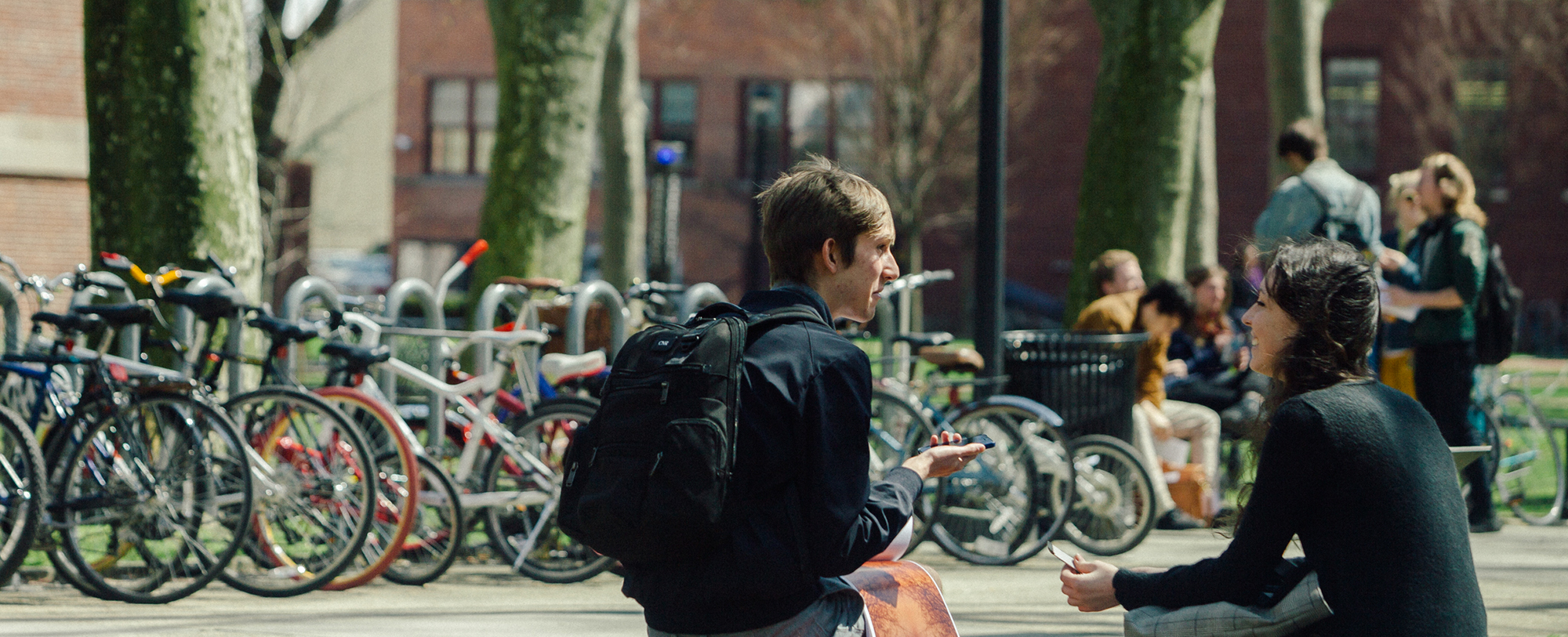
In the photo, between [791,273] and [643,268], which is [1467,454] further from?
[643,268]

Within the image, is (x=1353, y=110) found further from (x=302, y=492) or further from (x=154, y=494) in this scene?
(x=154, y=494)

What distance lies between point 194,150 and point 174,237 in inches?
15.2

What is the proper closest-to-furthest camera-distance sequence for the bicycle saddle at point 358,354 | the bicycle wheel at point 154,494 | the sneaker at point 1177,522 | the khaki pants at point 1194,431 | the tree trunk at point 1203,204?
the bicycle wheel at point 154,494, the bicycle saddle at point 358,354, the khaki pants at point 1194,431, the sneaker at point 1177,522, the tree trunk at point 1203,204

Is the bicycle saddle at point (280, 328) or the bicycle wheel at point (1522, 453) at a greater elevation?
the bicycle saddle at point (280, 328)

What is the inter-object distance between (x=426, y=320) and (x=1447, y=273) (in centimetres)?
469

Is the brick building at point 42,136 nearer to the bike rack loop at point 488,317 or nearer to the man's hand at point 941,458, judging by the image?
the bike rack loop at point 488,317

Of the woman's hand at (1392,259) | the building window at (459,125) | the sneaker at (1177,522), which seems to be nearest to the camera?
the woman's hand at (1392,259)

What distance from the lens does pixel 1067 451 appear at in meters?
6.54

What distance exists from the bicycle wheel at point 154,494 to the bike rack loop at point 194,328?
0.34m

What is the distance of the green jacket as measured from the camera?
6.79 m

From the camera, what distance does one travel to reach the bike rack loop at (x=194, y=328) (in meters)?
5.53

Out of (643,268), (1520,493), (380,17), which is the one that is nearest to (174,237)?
(1520,493)

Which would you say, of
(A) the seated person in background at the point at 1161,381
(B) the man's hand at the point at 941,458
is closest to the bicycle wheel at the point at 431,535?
(B) the man's hand at the point at 941,458

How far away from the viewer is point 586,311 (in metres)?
6.79
